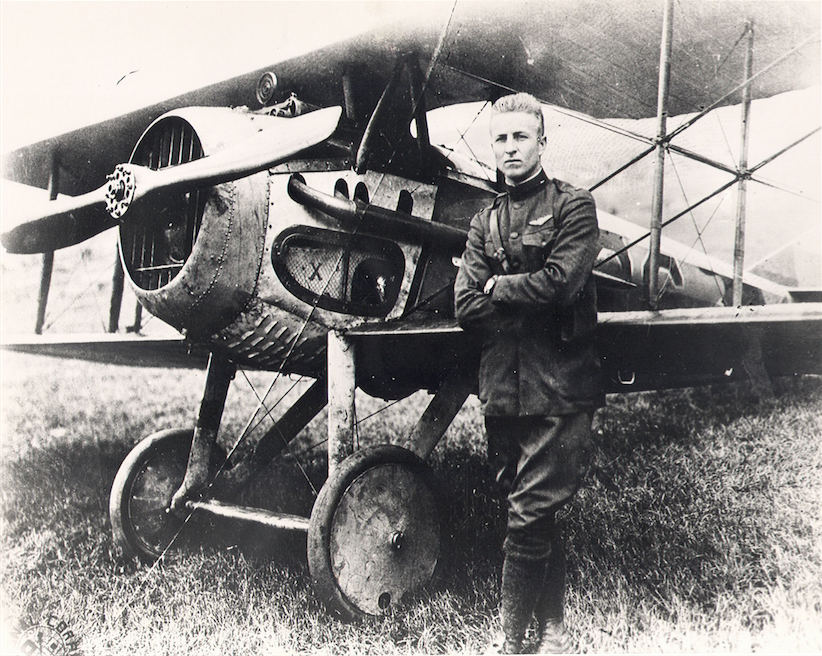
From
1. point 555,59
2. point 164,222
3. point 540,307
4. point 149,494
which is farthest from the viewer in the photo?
point 149,494

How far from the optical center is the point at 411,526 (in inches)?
130

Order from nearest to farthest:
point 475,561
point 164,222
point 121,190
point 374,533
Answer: point 121,190
point 374,533
point 164,222
point 475,561

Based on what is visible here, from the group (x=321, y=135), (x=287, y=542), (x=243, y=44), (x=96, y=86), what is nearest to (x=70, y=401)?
(x=96, y=86)

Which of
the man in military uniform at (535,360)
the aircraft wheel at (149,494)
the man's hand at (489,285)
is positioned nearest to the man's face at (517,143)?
the man in military uniform at (535,360)

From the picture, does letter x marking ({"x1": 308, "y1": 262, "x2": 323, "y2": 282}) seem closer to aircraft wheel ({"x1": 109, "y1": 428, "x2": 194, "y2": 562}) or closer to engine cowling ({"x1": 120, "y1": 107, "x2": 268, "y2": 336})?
engine cowling ({"x1": 120, "y1": 107, "x2": 268, "y2": 336})

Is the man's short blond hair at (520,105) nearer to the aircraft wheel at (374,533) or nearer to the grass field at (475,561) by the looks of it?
the aircraft wheel at (374,533)

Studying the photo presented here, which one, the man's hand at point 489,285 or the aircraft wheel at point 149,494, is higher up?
the man's hand at point 489,285

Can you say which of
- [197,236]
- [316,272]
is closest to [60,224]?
[197,236]

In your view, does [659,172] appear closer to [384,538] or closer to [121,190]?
[384,538]

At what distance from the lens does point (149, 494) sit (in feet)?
13.4

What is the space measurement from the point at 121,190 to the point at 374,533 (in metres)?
1.83

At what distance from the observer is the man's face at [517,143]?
7.73 feet

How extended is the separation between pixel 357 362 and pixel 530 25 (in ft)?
6.08

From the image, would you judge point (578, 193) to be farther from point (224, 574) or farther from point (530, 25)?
point (224, 574)
